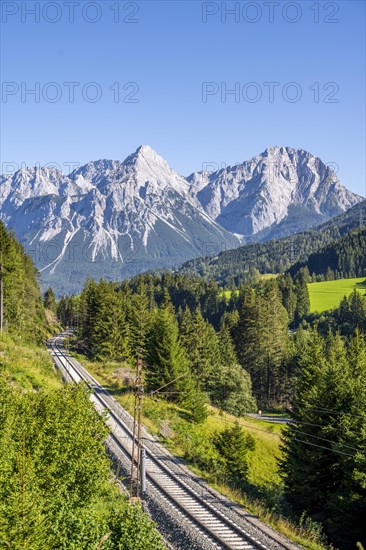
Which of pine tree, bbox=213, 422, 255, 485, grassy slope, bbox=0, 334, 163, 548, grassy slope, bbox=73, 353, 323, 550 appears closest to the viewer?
grassy slope, bbox=73, 353, 323, 550

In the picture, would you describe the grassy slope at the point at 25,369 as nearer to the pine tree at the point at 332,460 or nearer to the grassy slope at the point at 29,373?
the grassy slope at the point at 29,373

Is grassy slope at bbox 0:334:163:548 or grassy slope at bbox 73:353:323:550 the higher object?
grassy slope at bbox 0:334:163:548

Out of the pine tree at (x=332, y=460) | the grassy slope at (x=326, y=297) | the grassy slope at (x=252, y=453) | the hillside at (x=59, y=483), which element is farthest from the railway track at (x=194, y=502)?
the grassy slope at (x=326, y=297)

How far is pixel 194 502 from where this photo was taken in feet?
90.0

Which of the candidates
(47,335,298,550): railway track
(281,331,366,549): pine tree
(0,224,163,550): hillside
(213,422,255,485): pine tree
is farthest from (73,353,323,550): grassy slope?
(0,224,163,550): hillside

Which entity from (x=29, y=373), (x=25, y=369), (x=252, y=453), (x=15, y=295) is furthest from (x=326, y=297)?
(x=29, y=373)

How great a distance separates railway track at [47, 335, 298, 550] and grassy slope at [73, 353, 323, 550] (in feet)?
4.43

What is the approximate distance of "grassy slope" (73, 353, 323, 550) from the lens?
2627 centimetres

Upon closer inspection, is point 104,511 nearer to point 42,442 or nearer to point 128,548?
point 42,442

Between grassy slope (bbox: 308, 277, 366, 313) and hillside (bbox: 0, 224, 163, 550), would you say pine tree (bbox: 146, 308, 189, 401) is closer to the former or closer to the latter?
hillside (bbox: 0, 224, 163, 550)

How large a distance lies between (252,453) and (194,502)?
2362 centimetres

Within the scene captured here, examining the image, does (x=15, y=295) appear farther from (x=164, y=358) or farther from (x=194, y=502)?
(x=194, y=502)

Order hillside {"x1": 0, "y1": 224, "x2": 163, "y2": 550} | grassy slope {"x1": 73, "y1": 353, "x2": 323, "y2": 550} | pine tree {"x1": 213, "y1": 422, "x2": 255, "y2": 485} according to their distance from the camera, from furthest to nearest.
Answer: pine tree {"x1": 213, "y1": 422, "x2": 255, "y2": 485}, grassy slope {"x1": 73, "y1": 353, "x2": 323, "y2": 550}, hillside {"x1": 0, "y1": 224, "x2": 163, "y2": 550}

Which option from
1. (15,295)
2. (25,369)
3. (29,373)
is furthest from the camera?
(15,295)
